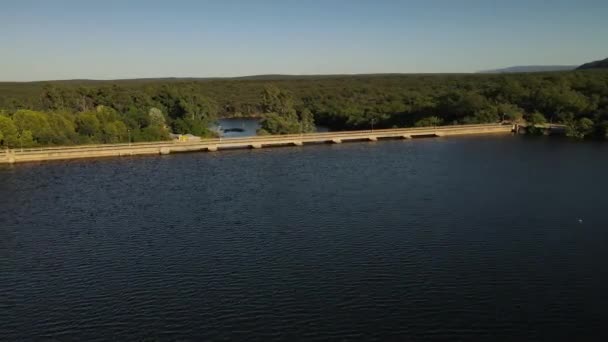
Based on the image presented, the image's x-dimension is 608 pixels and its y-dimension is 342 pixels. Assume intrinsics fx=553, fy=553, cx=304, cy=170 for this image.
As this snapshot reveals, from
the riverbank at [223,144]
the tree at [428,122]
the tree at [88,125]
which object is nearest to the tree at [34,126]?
the riverbank at [223,144]

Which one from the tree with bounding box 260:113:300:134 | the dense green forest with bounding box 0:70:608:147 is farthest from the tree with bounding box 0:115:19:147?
the tree with bounding box 260:113:300:134

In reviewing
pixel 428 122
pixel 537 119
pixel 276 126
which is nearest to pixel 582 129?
pixel 537 119

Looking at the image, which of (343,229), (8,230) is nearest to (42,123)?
(8,230)

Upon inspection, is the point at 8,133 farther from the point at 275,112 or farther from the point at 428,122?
the point at 428,122

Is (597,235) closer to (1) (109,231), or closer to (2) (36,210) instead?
(1) (109,231)

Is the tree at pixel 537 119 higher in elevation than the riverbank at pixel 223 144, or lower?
higher

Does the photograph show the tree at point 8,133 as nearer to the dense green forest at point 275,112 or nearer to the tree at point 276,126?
the dense green forest at point 275,112

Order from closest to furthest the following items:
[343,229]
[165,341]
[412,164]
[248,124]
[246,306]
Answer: [165,341] → [246,306] → [343,229] → [412,164] → [248,124]
